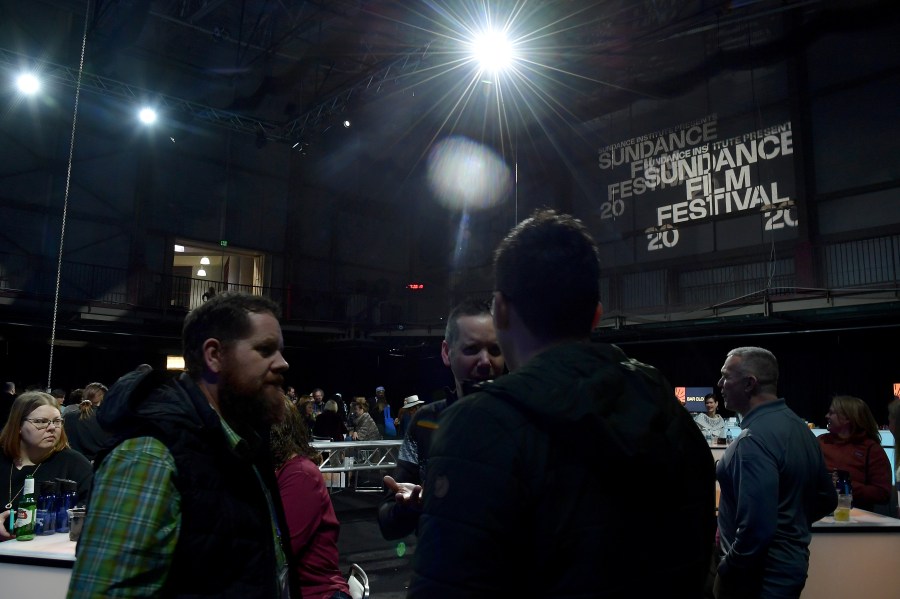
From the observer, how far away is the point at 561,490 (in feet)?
3.08

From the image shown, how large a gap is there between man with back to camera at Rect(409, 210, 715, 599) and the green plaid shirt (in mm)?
716

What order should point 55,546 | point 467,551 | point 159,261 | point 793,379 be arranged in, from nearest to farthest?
1. point 467,551
2. point 55,546
3. point 793,379
4. point 159,261

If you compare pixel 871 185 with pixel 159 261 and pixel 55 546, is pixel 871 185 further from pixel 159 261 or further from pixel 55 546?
pixel 159 261

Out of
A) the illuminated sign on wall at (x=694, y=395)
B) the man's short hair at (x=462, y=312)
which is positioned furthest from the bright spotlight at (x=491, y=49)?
the man's short hair at (x=462, y=312)

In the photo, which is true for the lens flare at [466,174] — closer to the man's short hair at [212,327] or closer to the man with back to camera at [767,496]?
the man with back to camera at [767,496]

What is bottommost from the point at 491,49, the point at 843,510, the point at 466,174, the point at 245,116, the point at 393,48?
the point at 843,510

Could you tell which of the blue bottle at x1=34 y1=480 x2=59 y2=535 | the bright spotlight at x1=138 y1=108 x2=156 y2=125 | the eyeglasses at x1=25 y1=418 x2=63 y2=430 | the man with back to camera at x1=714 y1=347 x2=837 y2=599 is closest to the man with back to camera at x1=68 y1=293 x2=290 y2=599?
the man with back to camera at x1=714 y1=347 x2=837 y2=599

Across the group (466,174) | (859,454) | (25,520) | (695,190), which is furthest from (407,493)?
(466,174)

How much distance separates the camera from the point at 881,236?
492 inches

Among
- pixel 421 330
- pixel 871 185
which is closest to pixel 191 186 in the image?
pixel 421 330

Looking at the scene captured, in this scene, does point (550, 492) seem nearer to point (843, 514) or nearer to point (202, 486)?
point (202, 486)

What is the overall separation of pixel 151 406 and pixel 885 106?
15678 millimetres

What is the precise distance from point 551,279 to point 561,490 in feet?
1.21

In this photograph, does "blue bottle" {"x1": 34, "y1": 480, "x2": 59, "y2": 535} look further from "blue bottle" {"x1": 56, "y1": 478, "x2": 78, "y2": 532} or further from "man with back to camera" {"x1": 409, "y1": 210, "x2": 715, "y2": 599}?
"man with back to camera" {"x1": 409, "y1": 210, "x2": 715, "y2": 599}
